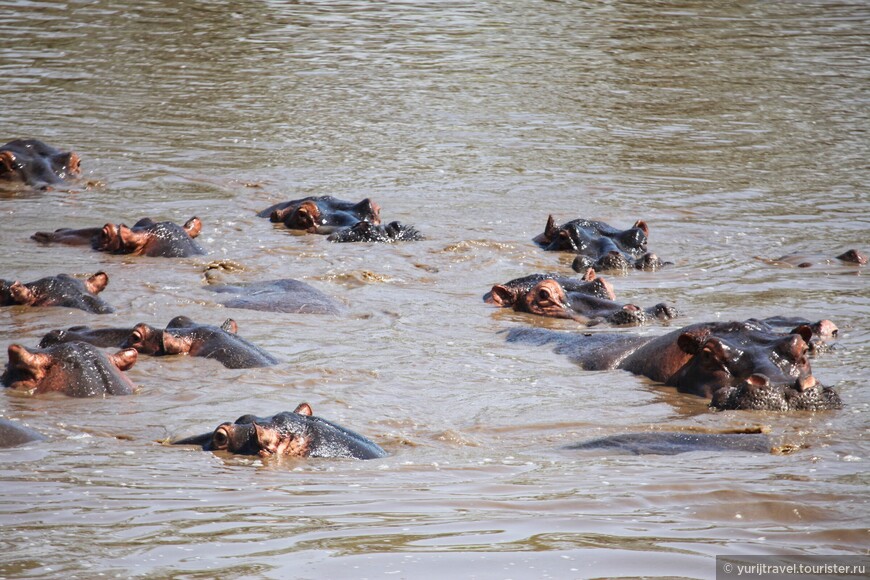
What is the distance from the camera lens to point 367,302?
993cm

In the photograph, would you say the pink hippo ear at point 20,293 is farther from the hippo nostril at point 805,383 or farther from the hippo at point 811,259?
the hippo at point 811,259

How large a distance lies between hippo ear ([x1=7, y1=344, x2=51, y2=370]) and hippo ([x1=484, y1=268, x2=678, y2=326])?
410cm

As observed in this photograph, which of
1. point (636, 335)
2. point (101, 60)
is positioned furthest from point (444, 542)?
point (101, 60)

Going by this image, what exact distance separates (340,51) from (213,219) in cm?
1053

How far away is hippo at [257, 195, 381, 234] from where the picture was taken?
12344 mm

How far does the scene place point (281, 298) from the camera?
31.3ft

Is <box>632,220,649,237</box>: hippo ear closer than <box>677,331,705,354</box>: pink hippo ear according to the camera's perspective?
No

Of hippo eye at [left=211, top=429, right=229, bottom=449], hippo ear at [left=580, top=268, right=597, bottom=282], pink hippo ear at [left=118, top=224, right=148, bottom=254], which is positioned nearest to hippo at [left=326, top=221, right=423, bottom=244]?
pink hippo ear at [left=118, top=224, right=148, bottom=254]

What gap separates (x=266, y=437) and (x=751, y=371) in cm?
310

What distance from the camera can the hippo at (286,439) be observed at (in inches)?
229

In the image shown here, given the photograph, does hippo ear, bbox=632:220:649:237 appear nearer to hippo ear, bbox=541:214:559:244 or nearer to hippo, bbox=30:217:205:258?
hippo ear, bbox=541:214:559:244

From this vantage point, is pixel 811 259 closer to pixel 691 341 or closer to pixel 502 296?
pixel 502 296

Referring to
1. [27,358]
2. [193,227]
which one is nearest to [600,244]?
[193,227]

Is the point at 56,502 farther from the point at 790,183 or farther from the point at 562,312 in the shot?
the point at 790,183
